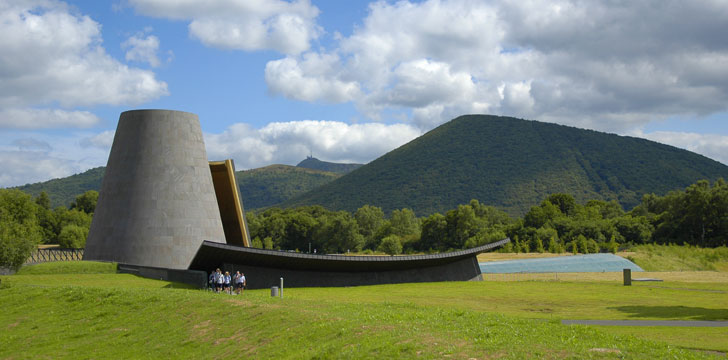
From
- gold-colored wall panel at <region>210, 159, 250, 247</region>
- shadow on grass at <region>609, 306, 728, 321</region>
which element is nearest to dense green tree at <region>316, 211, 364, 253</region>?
gold-colored wall panel at <region>210, 159, 250, 247</region>

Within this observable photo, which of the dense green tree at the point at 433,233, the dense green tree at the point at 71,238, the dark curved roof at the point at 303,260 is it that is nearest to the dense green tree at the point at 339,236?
the dense green tree at the point at 433,233

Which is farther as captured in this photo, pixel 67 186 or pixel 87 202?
pixel 67 186

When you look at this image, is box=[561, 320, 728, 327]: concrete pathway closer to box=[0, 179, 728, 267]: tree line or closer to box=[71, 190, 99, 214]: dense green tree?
box=[0, 179, 728, 267]: tree line

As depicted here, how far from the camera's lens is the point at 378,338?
12.5 m

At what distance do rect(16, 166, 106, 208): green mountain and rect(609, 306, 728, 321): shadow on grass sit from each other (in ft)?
530

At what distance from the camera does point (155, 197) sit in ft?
106

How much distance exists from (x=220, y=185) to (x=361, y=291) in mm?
13435

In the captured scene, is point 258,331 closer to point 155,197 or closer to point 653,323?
point 653,323

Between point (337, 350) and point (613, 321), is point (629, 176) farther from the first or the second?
point (337, 350)

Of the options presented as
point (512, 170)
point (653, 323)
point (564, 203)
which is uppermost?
point (512, 170)

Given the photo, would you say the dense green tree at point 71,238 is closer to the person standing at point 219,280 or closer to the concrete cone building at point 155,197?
the concrete cone building at point 155,197

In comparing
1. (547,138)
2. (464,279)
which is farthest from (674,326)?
(547,138)

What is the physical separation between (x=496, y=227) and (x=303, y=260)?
60.7m

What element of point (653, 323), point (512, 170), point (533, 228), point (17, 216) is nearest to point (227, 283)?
point (653, 323)
